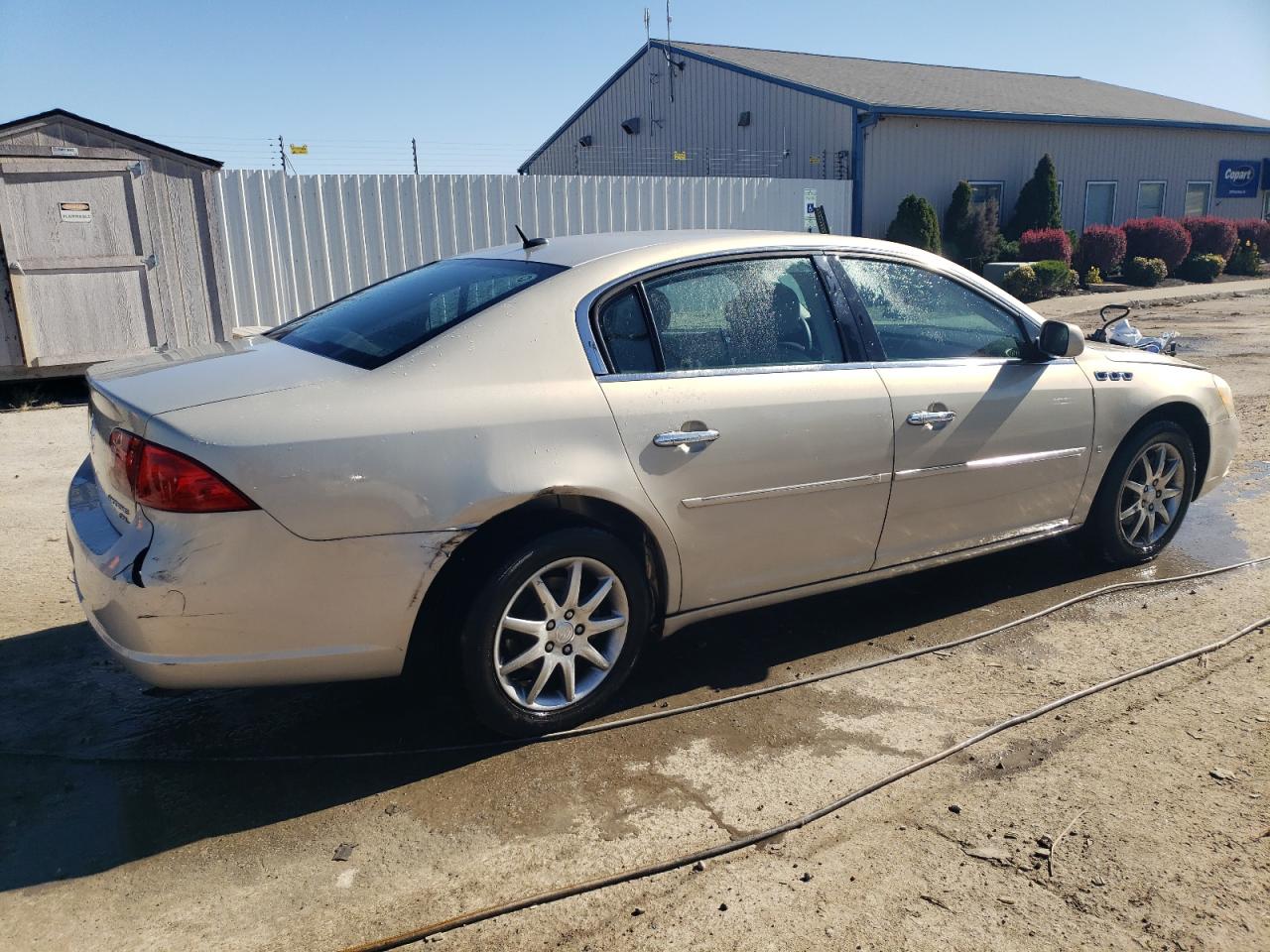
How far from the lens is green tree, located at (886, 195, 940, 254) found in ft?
73.8

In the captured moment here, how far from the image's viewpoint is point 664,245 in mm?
3730

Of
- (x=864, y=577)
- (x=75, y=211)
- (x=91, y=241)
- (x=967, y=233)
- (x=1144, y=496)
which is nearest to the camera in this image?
(x=864, y=577)

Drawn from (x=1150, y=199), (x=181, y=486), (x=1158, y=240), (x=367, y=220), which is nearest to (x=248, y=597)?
(x=181, y=486)

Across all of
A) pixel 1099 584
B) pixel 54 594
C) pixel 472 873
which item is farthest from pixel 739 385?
pixel 54 594

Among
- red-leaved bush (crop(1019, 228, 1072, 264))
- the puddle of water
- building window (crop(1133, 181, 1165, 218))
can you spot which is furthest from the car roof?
building window (crop(1133, 181, 1165, 218))

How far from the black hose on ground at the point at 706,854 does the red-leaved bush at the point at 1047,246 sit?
22.5 m

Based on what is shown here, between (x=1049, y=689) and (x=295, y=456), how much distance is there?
2.77 meters

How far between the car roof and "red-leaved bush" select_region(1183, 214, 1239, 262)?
28.3 m

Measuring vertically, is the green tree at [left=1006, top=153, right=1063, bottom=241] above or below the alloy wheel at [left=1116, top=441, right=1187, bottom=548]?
above

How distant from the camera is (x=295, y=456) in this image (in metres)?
2.84

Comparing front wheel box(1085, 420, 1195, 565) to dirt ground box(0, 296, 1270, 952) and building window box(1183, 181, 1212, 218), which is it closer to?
dirt ground box(0, 296, 1270, 952)

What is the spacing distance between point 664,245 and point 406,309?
0.97 metres

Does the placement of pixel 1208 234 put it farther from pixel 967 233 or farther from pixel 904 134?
pixel 904 134

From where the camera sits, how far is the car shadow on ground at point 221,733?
293 cm
